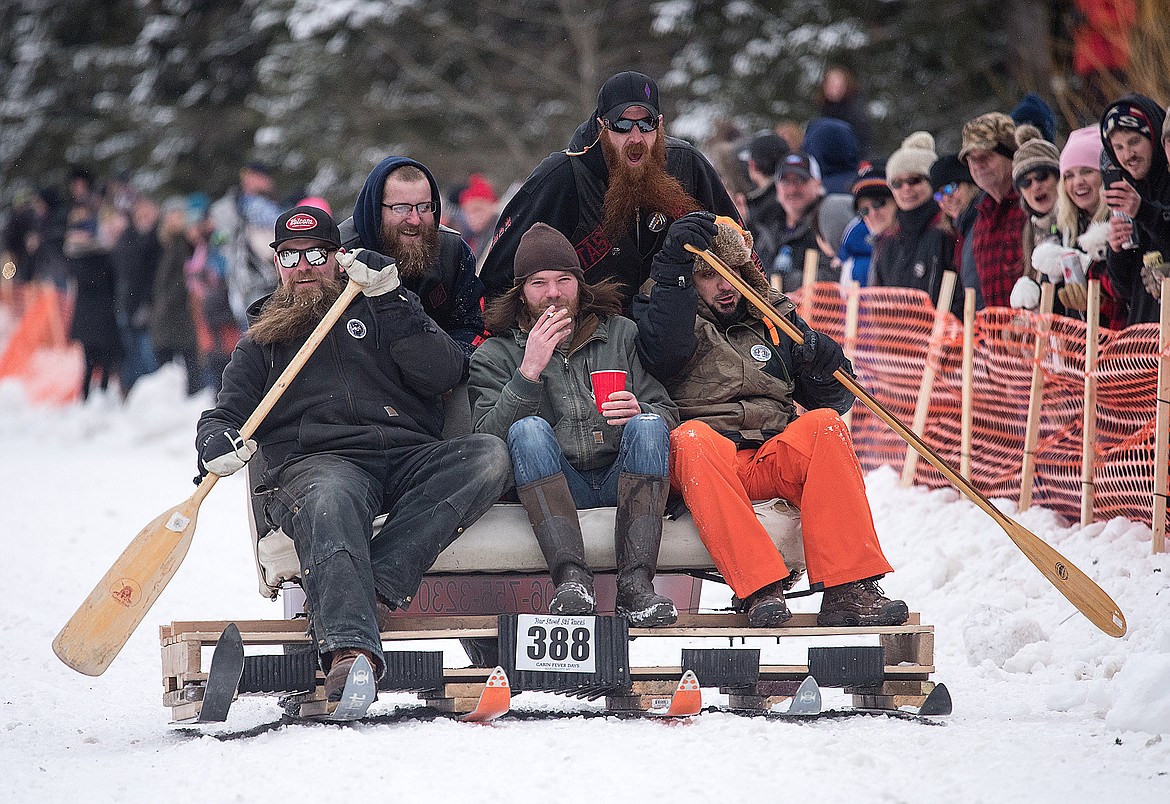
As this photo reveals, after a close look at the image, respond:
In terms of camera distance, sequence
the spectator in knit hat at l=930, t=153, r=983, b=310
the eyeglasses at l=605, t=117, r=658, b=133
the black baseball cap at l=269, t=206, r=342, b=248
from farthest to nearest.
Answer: the spectator in knit hat at l=930, t=153, r=983, b=310 → the eyeglasses at l=605, t=117, r=658, b=133 → the black baseball cap at l=269, t=206, r=342, b=248

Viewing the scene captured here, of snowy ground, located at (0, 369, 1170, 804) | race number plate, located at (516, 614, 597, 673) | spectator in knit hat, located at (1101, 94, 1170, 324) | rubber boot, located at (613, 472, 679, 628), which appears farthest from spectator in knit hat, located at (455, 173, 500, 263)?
race number plate, located at (516, 614, 597, 673)

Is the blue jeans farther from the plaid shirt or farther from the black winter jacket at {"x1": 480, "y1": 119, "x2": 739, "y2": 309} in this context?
the plaid shirt

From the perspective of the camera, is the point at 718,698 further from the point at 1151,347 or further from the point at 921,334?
the point at 921,334

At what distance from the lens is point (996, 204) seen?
24.3 ft

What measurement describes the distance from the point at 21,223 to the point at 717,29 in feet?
35.1

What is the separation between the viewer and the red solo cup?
4812 mm

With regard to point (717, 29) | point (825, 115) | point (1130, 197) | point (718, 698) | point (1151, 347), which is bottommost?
point (718, 698)

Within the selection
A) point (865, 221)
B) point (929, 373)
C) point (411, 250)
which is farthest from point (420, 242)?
point (865, 221)

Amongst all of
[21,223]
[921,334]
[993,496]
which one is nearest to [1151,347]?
[993,496]

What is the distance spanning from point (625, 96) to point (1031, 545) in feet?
7.36

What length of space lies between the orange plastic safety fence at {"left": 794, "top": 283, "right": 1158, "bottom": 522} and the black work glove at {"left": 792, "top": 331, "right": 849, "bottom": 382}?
1.73 m

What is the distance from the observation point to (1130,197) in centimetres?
587

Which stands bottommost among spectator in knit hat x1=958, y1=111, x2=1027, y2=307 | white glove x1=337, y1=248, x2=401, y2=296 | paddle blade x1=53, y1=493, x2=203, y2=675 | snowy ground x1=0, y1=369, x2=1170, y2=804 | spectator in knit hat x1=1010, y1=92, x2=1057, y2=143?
snowy ground x1=0, y1=369, x2=1170, y2=804

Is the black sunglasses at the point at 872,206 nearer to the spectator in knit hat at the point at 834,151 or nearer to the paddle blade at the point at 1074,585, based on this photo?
the spectator in knit hat at the point at 834,151
